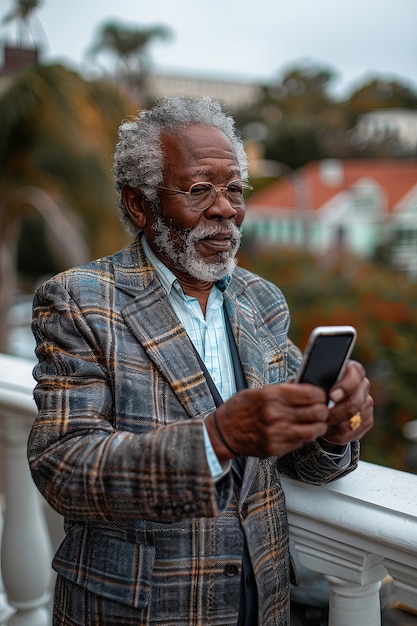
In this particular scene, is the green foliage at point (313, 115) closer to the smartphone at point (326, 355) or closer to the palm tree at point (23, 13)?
the palm tree at point (23, 13)

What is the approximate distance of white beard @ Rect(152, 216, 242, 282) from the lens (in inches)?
61.1

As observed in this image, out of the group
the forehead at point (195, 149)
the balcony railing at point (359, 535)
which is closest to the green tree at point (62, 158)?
the forehead at point (195, 149)

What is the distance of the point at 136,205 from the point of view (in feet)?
5.49

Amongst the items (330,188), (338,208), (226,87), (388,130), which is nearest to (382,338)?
(338,208)

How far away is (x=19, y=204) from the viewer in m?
10.9

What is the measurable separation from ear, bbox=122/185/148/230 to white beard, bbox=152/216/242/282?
85 millimetres

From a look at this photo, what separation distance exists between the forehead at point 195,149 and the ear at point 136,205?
0.13 meters

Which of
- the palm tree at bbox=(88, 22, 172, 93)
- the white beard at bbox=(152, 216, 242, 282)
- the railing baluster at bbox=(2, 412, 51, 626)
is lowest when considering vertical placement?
the railing baluster at bbox=(2, 412, 51, 626)

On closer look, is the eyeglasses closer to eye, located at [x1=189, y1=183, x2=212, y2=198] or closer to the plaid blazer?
eye, located at [x1=189, y1=183, x2=212, y2=198]

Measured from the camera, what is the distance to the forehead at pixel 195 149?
5.05ft

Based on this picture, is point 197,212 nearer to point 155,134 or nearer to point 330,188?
point 155,134

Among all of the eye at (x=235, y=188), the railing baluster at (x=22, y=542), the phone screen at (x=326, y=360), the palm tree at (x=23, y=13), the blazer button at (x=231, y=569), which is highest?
the palm tree at (x=23, y=13)

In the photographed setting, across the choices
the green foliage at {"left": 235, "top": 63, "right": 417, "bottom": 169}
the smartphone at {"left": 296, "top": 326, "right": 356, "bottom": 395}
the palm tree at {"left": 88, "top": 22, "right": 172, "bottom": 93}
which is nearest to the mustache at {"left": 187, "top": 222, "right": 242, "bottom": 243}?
the smartphone at {"left": 296, "top": 326, "right": 356, "bottom": 395}

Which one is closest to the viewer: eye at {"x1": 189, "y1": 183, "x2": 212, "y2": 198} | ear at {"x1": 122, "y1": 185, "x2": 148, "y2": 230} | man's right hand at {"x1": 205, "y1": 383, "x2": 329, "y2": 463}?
man's right hand at {"x1": 205, "y1": 383, "x2": 329, "y2": 463}
